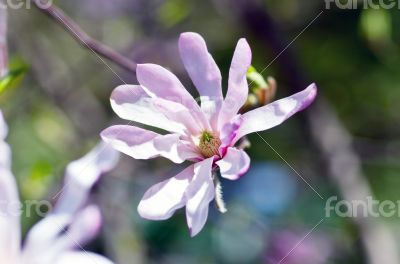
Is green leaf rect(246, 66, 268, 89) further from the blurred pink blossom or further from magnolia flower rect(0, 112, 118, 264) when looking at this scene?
the blurred pink blossom

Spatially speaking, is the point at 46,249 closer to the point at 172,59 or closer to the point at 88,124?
the point at 88,124

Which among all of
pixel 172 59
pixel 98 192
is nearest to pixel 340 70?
pixel 172 59

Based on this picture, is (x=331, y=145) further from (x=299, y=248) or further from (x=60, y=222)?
(x=60, y=222)

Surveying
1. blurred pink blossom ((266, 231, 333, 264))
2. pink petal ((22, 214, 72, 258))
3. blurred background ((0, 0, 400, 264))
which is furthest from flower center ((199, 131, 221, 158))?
blurred pink blossom ((266, 231, 333, 264))

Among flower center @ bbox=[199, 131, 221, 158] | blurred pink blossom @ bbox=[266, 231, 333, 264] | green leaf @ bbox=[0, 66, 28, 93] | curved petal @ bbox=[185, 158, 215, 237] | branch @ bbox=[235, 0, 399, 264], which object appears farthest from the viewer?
blurred pink blossom @ bbox=[266, 231, 333, 264]

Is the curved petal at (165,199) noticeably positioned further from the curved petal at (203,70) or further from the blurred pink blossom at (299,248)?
the blurred pink blossom at (299,248)

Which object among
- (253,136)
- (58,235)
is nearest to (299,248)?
(253,136)
